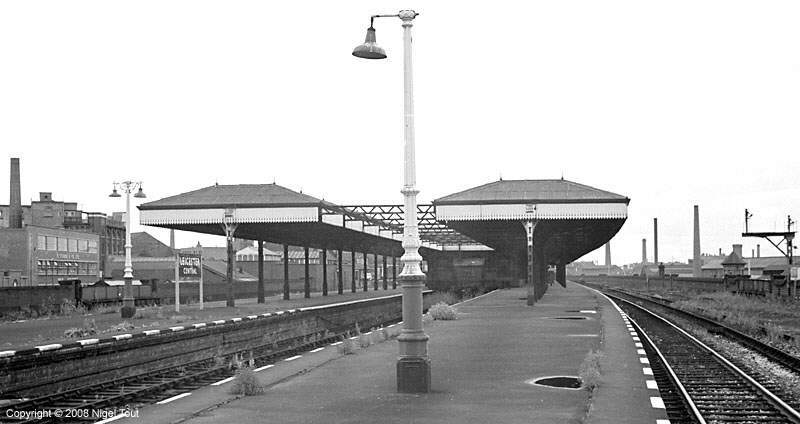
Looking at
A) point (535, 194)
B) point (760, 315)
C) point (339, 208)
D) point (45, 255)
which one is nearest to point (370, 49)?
point (535, 194)

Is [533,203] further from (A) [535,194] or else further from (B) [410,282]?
(B) [410,282]

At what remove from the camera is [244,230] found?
53469 mm

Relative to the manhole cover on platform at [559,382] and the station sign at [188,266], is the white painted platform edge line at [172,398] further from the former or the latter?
the station sign at [188,266]

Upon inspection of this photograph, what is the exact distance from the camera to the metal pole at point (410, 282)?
1353cm

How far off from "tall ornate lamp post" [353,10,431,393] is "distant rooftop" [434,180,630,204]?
32958 mm

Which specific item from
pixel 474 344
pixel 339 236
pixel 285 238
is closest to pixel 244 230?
pixel 285 238

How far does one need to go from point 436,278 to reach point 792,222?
110 ft

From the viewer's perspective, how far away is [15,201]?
265 feet

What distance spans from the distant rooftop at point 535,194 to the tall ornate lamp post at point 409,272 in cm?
3296

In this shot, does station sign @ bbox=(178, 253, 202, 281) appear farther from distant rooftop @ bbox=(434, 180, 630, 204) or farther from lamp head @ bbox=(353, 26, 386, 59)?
lamp head @ bbox=(353, 26, 386, 59)

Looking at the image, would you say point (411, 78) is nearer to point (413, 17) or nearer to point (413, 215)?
point (413, 17)

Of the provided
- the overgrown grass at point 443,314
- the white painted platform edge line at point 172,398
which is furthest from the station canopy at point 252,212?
the white painted platform edge line at point 172,398

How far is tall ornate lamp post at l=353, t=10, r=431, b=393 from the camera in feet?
44.4

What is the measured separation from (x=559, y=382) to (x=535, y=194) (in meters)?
33.2
